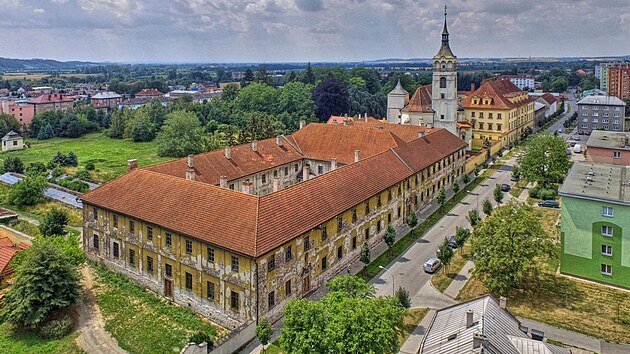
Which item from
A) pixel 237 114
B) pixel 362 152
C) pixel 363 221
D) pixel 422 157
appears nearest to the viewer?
pixel 363 221

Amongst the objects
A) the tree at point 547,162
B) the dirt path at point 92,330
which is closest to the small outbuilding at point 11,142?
the dirt path at point 92,330

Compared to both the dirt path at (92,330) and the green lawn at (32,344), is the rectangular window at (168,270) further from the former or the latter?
the green lawn at (32,344)

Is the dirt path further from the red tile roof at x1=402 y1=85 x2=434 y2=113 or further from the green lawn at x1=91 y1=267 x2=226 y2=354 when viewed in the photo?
the red tile roof at x1=402 y1=85 x2=434 y2=113

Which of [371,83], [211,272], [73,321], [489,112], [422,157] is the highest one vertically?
[371,83]

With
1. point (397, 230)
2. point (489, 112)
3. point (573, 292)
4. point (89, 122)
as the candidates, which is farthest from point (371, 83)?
point (573, 292)

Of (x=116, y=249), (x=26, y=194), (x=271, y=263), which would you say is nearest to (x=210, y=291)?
(x=271, y=263)

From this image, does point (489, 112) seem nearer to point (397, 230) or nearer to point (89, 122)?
point (397, 230)
